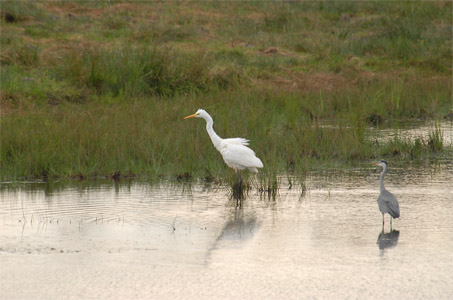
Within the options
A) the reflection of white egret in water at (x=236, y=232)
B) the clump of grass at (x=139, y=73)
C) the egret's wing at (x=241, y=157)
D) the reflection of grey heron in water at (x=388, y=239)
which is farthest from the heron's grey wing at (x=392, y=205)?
the clump of grass at (x=139, y=73)

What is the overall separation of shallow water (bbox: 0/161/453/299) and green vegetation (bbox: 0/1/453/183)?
880mm

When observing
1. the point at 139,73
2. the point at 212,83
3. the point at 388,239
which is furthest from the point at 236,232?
the point at 212,83

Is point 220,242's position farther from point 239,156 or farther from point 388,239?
point 239,156

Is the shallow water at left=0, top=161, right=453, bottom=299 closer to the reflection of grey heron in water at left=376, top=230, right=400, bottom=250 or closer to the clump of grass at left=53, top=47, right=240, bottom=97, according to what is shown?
the reflection of grey heron in water at left=376, top=230, right=400, bottom=250

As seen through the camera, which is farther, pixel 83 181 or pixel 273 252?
pixel 83 181

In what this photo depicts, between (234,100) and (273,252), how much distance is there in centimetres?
829

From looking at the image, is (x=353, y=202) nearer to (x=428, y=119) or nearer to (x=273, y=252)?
(x=273, y=252)

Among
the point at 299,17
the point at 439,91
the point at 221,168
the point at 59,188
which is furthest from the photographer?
the point at 299,17

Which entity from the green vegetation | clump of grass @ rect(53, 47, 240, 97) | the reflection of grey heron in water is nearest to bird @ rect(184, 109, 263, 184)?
the green vegetation

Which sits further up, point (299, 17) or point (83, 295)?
point (299, 17)

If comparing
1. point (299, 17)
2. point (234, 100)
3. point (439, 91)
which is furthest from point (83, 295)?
point (299, 17)

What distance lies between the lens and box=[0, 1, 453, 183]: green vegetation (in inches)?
417

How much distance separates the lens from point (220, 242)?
6.97m

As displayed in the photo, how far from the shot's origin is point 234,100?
14.7 m
